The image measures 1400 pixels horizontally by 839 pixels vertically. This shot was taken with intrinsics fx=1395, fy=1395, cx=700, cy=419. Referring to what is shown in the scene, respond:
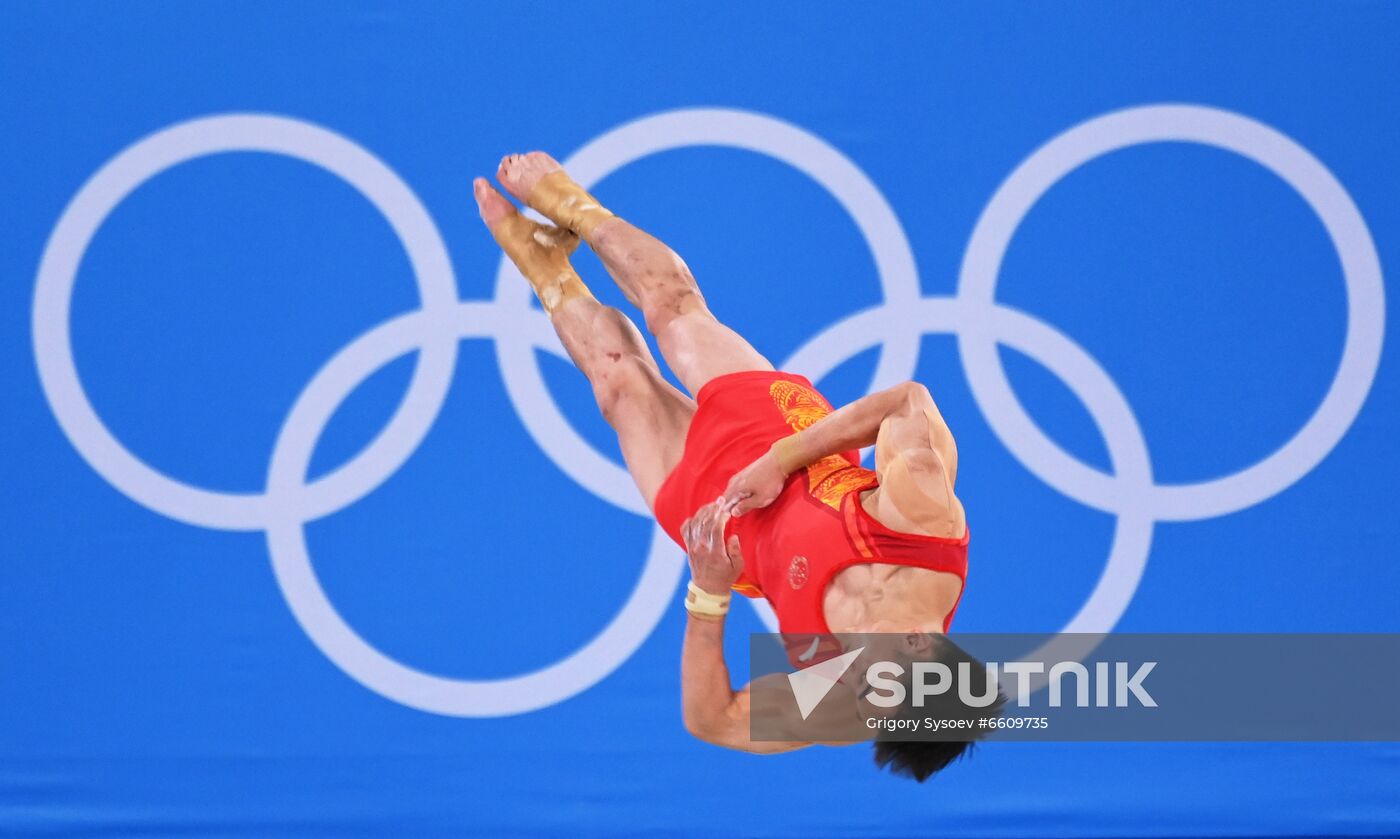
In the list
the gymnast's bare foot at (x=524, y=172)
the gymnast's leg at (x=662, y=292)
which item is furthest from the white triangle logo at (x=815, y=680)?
the gymnast's bare foot at (x=524, y=172)

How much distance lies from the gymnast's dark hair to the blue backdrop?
69.3 inches

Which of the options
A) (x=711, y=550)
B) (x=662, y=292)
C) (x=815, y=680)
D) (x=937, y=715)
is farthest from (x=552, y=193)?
(x=937, y=715)

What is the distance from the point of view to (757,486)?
3.27m

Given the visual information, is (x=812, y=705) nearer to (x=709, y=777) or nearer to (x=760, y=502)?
(x=760, y=502)

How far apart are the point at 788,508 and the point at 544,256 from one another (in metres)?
1.24

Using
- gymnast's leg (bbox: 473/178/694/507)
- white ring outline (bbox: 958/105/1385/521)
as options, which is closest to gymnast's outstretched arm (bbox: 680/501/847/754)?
gymnast's leg (bbox: 473/178/694/507)

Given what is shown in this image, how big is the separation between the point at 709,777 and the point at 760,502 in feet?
6.48

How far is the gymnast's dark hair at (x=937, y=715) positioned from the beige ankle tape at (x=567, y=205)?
165 cm

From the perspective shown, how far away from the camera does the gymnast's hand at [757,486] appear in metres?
3.27

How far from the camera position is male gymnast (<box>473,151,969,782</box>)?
3.18 metres

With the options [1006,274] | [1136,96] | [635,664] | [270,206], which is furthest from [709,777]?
[1136,96]

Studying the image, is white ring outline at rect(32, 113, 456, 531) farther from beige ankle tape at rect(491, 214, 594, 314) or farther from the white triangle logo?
the white triangle logo

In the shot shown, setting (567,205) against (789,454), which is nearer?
(789,454)

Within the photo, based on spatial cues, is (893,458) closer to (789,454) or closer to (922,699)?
(789,454)
